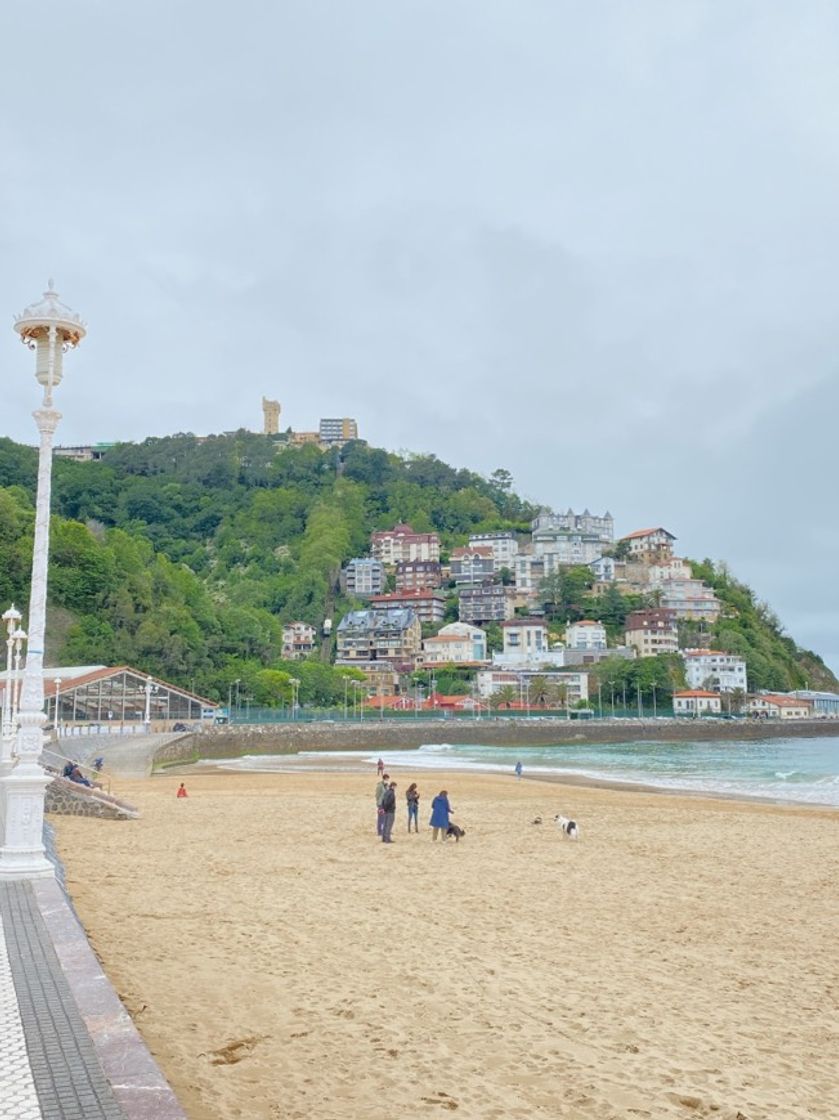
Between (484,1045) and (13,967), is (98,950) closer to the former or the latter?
(13,967)

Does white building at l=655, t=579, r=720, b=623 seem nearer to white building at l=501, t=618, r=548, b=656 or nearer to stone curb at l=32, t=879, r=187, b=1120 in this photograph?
white building at l=501, t=618, r=548, b=656

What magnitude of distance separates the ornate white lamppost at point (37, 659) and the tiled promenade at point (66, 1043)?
2.58 meters

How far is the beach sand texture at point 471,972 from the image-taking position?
17.4 ft

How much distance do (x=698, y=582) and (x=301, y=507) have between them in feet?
239

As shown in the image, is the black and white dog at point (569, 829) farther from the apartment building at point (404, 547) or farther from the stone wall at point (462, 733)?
the apartment building at point (404, 547)

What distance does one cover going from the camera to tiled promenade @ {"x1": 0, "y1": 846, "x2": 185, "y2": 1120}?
3.93 meters

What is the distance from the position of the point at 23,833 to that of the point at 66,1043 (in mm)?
5179

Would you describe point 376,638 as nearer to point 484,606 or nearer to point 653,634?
point 484,606

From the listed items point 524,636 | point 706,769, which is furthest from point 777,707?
point 706,769

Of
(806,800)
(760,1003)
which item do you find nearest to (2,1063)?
(760,1003)

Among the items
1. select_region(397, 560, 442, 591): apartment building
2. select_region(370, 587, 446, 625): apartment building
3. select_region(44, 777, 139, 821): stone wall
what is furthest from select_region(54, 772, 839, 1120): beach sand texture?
select_region(397, 560, 442, 591): apartment building

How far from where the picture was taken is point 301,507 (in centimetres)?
17050

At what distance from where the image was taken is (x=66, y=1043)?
15.3 feet

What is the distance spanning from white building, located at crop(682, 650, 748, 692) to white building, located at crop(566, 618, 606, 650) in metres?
12.1
